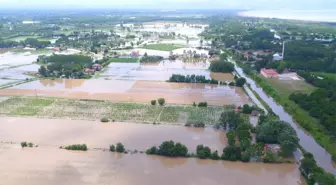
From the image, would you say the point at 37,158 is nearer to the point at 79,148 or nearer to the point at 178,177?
the point at 79,148

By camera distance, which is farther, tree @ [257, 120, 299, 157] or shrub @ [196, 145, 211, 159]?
tree @ [257, 120, 299, 157]

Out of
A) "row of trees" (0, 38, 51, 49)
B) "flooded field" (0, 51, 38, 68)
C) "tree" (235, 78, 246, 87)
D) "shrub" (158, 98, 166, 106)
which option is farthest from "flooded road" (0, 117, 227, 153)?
"row of trees" (0, 38, 51, 49)

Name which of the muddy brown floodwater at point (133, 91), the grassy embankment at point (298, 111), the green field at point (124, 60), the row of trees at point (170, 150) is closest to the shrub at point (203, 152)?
the row of trees at point (170, 150)

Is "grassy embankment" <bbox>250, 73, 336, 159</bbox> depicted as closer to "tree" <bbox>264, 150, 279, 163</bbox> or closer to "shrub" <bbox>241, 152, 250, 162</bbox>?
"tree" <bbox>264, 150, 279, 163</bbox>

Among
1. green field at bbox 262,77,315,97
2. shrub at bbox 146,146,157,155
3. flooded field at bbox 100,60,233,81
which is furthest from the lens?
flooded field at bbox 100,60,233,81

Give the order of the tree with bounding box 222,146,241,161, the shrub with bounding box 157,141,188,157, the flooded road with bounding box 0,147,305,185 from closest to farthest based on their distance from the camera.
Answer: the flooded road with bounding box 0,147,305,185 → the tree with bounding box 222,146,241,161 → the shrub with bounding box 157,141,188,157

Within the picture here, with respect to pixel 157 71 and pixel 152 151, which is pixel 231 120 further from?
pixel 157 71

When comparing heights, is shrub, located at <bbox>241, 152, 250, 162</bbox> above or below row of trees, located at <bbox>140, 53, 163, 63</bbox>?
below

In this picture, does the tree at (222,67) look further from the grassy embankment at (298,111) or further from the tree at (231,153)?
the tree at (231,153)
